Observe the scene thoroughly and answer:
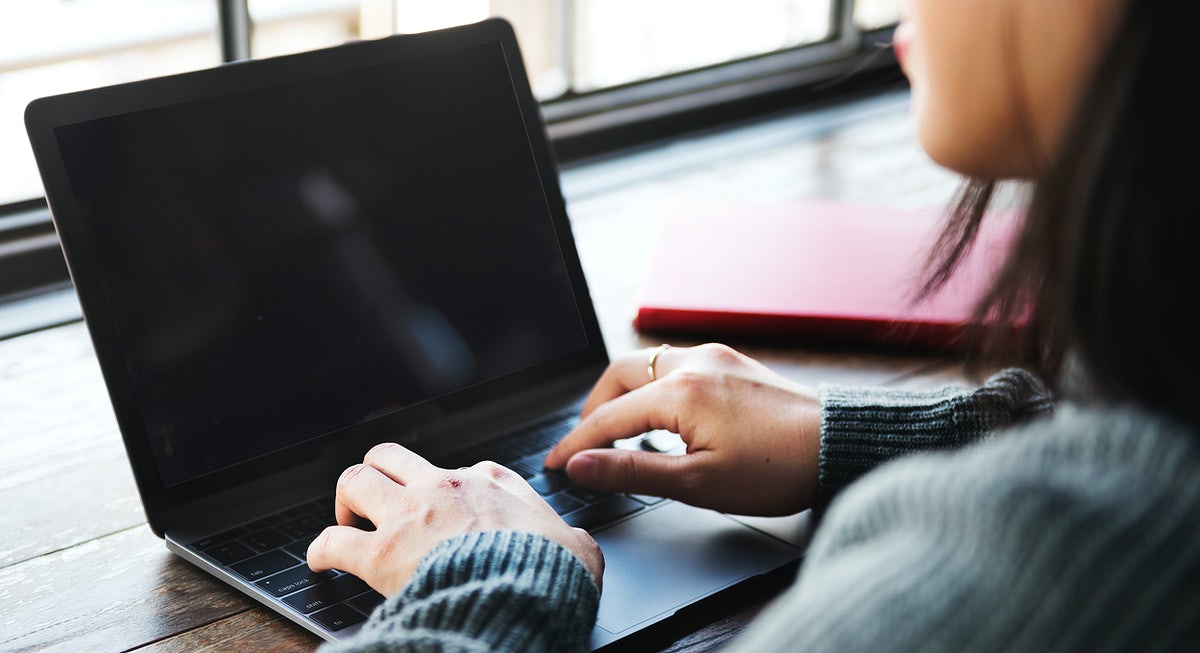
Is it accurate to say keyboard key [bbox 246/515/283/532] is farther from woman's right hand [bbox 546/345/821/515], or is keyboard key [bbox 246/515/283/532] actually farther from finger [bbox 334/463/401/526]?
woman's right hand [bbox 546/345/821/515]

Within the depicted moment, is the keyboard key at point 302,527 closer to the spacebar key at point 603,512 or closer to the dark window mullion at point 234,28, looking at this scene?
the spacebar key at point 603,512

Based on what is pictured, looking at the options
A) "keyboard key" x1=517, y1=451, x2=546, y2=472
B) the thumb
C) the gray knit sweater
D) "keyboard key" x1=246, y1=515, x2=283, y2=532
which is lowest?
"keyboard key" x1=517, y1=451, x2=546, y2=472

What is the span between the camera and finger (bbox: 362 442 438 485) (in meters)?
0.74

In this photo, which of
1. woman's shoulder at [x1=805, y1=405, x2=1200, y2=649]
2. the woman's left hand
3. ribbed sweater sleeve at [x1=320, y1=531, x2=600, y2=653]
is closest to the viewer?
woman's shoulder at [x1=805, y1=405, x2=1200, y2=649]

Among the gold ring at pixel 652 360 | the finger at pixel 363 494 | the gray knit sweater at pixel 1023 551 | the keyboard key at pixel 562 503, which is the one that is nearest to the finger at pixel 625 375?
the gold ring at pixel 652 360

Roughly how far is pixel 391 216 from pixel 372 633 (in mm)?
399

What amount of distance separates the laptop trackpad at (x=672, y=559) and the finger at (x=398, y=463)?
0.13 metres

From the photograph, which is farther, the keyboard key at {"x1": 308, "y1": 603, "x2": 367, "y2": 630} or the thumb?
the thumb

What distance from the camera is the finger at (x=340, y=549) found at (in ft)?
2.25

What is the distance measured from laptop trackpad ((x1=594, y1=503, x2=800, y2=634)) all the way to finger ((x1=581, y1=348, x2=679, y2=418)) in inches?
5.1

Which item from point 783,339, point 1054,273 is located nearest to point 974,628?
point 1054,273

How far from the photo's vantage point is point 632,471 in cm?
79

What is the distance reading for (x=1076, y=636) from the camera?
396 millimetres

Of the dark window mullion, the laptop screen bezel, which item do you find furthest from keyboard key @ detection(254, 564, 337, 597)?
the dark window mullion
